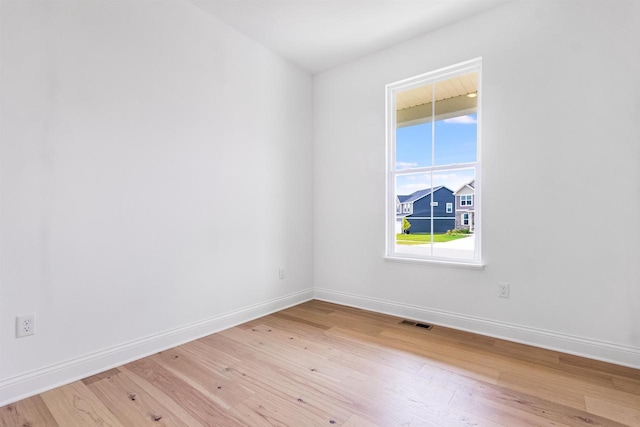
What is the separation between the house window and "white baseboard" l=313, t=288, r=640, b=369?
49 cm

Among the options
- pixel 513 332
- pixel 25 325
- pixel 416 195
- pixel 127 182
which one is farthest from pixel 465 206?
pixel 25 325

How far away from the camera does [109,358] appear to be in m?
2.12

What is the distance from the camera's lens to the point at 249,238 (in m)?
3.11

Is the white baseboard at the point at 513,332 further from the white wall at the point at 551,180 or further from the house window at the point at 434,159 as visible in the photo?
the house window at the point at 434,159

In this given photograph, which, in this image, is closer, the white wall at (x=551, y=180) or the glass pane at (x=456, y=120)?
the white wall at (x=551, y=180)

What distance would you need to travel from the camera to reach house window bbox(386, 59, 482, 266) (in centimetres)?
284

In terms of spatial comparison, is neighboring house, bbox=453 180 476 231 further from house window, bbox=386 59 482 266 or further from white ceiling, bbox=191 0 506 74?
white ceiling, bbox=191 0 506 74

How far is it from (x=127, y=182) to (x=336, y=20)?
217 centimetres

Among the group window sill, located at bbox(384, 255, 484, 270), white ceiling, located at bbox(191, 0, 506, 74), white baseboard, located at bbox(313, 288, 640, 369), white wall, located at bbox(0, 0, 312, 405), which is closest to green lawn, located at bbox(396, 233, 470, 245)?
window sill, located at bbox(384, 255, 484, 270)

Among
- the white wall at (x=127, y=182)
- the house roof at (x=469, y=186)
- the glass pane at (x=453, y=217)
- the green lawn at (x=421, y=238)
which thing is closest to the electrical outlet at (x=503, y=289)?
the glass pane at (x=453, y=217)

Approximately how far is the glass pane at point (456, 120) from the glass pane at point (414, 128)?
0.30 ft

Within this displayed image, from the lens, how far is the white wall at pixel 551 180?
2.12 meters

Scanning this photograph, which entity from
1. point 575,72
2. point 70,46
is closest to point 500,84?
point 575,72

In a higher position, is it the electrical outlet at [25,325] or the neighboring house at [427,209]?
the neighboring house at [427,209]
